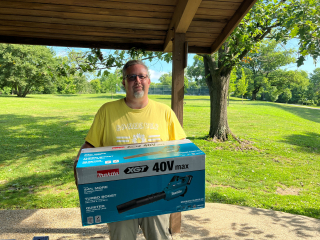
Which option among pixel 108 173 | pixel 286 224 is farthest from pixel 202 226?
pixel 108 173

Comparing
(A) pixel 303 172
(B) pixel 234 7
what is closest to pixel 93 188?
(B) pixel 234 7

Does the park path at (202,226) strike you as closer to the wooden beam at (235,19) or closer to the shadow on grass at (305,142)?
the wooden beam at (235,19)

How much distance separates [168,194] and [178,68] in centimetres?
165

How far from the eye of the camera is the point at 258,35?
757cm

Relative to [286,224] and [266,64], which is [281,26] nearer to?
[286,224]

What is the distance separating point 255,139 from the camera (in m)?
10.8

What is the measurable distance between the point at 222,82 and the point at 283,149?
12.6 feet

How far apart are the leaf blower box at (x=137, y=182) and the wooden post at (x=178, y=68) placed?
3.93 feet

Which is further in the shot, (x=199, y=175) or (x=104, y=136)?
(x=104, y=136)

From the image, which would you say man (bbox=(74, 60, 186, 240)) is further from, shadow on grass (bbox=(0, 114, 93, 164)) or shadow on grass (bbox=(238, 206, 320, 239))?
shadow on grass (bbox=(0, 114, 93, 164))

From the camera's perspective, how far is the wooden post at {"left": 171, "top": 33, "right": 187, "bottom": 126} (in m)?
2.72

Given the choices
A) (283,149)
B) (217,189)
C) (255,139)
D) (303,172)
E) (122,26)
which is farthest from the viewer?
(255,139)

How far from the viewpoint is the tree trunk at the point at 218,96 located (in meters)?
8.67

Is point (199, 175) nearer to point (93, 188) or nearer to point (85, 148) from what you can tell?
point (93, 188)
